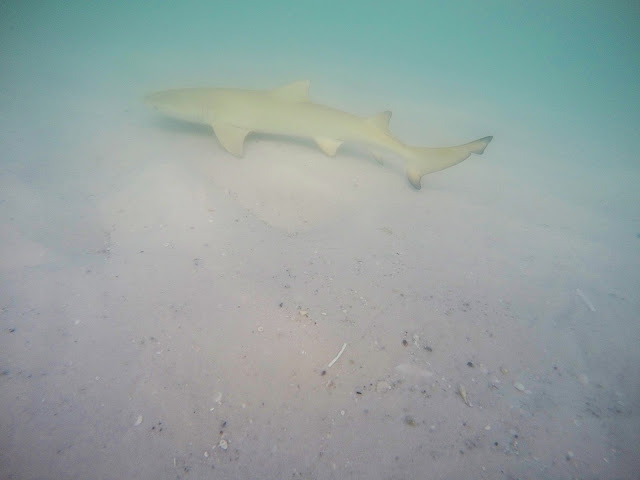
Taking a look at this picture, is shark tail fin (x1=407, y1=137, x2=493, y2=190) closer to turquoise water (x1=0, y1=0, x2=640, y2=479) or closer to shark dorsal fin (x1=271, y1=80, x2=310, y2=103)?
turquoise water (x1=0, y1=0, x2=640, y2=479)

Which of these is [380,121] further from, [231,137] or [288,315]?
[288,315]

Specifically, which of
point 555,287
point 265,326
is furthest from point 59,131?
point 555,287

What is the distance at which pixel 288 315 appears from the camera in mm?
2668

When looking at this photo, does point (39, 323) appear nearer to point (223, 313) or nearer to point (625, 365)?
point (223, 313)

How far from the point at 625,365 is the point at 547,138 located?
11.5m

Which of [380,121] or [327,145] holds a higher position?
[380,121]

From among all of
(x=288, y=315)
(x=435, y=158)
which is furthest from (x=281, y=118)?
(x=288, y=315)

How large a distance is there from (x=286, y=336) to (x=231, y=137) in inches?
159

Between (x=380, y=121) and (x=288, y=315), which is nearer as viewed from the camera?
(x=288, y=315)

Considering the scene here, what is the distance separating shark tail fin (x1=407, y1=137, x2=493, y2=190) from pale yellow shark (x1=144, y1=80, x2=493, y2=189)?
0.02m

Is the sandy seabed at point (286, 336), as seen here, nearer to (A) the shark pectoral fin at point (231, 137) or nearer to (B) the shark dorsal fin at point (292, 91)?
(A) the shark pectoral fin at point (231, 137)

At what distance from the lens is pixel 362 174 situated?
5.65 metres

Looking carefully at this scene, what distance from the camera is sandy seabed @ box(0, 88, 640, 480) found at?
1.88 m

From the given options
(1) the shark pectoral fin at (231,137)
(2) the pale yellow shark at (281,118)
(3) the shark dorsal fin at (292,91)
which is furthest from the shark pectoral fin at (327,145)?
(1) the shark pectoral fin at (231,137)
